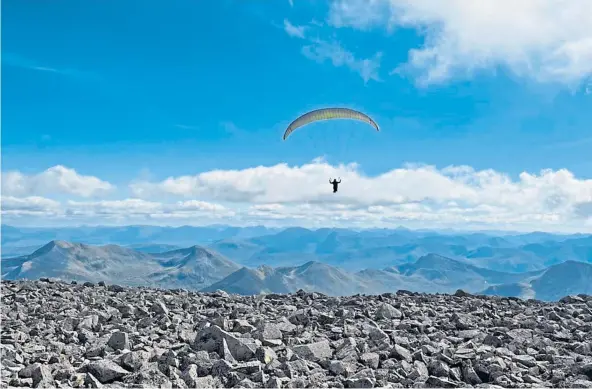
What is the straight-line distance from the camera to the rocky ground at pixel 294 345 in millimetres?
12852

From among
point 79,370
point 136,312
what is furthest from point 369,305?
point 79,370

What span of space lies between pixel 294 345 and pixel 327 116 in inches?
857

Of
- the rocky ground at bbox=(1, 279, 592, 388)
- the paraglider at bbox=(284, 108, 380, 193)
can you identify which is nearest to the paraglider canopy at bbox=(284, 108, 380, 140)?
the paraglider at bbox=(284, 108, 380, 193)

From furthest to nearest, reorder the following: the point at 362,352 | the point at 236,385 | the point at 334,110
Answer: the point at 334,110
the point at 362,352
the point at 236,385

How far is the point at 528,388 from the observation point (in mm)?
12516

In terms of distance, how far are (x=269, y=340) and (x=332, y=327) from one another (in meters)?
3.36

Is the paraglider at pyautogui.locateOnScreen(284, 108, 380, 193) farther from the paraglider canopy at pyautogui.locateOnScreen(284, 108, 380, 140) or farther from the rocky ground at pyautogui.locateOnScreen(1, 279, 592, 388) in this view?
the rocky ground at pyautogui.locateOnScreen(1, 279, 592, 388)

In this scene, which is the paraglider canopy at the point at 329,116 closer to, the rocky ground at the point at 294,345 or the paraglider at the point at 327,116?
the paraglider at the point at 327,116

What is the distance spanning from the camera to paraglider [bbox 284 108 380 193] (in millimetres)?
34469

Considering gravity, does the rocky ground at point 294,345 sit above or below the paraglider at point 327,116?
below

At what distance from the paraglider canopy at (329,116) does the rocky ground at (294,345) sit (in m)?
14.8

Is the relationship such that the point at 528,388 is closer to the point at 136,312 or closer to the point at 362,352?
the point at 362,352

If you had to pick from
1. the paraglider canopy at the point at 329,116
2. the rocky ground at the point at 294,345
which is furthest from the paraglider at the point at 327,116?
the rocky ground at the point at 294,345

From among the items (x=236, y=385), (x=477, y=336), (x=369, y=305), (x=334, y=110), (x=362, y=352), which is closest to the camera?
(x=236, y=385)
